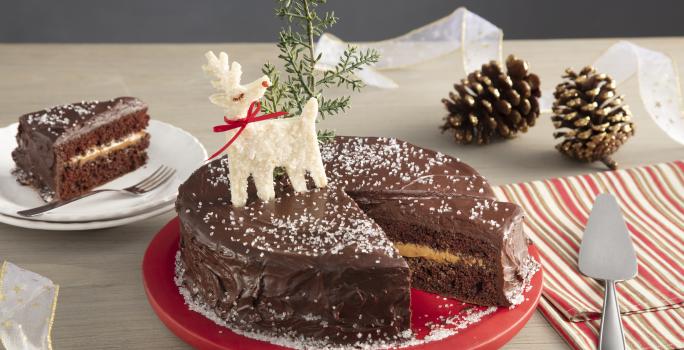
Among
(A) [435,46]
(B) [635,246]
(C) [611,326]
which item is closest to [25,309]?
(C) [611,326]

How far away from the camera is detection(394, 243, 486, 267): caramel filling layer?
2.33 meters

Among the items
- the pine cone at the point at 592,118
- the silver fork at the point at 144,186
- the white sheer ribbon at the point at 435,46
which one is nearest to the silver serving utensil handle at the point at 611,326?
the pine cone at the point at 592,118

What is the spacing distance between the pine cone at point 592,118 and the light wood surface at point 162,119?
3.1 inches

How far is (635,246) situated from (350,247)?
3.42 ft

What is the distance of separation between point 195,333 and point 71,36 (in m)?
3.93

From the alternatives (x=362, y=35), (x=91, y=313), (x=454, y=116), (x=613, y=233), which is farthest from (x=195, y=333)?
(x=362, y=35)

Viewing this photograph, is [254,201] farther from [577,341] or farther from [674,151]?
[674,151]

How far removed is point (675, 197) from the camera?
291 cm

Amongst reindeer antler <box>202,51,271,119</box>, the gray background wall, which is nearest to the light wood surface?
reindeer antler <box>202,51,271,119</box>

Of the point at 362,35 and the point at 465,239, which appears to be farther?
the point at 362,35

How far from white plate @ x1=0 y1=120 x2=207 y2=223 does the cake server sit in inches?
50.8

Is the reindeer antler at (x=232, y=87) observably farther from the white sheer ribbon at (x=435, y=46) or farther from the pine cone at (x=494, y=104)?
the white sheer ribbon at (x=435, y=46)

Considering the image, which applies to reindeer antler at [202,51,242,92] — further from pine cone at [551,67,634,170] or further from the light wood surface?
pine cone at [551,67,634,170]

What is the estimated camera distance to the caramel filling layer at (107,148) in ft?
9.93
